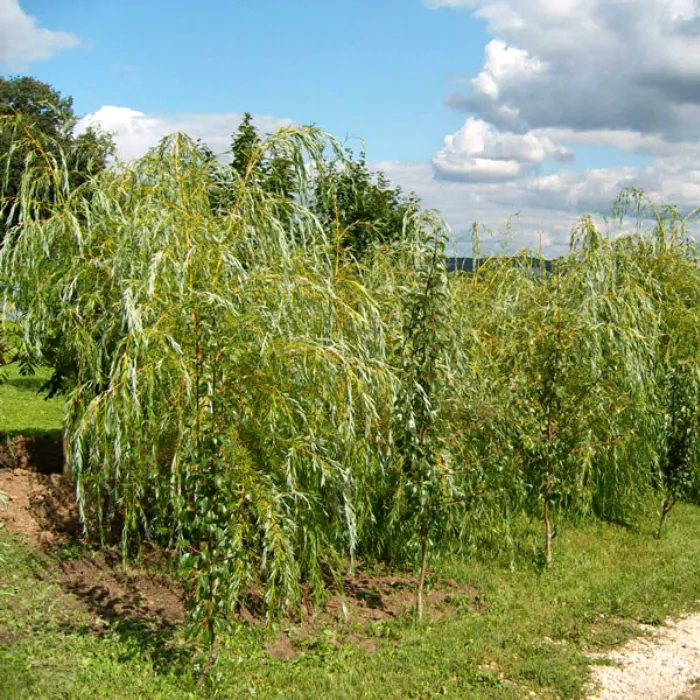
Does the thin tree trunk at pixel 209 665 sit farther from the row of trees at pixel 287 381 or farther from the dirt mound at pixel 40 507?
the dirt mound at pixel 40 507

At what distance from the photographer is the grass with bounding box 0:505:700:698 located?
4055 millimetres

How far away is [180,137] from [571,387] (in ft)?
12.3

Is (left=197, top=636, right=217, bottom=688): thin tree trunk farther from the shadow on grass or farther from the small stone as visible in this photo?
the small stone

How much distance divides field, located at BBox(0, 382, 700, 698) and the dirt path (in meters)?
0.12

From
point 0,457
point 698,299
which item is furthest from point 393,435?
point 698,299

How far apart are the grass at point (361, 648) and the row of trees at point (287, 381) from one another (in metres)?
0.35

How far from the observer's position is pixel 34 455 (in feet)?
24.7

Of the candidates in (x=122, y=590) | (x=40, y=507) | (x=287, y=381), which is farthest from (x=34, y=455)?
(x=287, y=381)

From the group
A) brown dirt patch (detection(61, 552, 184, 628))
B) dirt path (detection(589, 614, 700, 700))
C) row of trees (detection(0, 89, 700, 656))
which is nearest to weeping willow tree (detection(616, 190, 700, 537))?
row of trees (detection(0, 89, 700, 656))

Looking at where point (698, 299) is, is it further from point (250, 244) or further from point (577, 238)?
point (250, 244)

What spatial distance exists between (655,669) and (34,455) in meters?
5.73

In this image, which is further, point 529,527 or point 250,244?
point 529,527

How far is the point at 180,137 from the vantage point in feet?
18.2

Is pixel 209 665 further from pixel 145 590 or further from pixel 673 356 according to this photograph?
pixel 673 356
